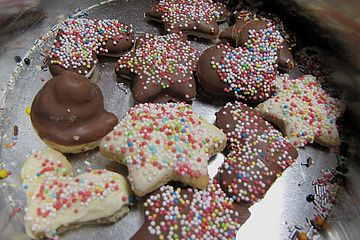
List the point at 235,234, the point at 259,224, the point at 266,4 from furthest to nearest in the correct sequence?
the point at 266,4 < the point at 259,224 < the point at 235,234

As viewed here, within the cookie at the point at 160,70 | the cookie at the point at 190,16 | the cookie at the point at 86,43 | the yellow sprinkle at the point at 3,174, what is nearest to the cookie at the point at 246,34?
the cookie at the point at 190,16

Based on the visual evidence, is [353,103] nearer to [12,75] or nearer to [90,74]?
[90,74]

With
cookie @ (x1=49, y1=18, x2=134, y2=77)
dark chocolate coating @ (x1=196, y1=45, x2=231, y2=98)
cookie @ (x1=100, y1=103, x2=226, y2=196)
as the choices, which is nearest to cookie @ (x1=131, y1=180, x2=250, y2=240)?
cookie @ (x1=100, y1=103, x2=226, y2=196)

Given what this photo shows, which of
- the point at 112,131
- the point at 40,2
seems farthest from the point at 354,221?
the point at 40,2

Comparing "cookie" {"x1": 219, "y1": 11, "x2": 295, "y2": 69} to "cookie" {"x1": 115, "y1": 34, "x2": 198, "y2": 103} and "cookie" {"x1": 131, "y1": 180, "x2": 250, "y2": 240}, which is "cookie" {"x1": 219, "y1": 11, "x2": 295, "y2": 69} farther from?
"cookie" {"x1": 131, "y1": 180, "x2": 250, "y2": 240}

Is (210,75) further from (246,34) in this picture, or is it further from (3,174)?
(3,174)

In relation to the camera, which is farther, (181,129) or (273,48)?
(273,48)

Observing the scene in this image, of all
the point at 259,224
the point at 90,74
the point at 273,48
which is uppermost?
the point at 273,48
